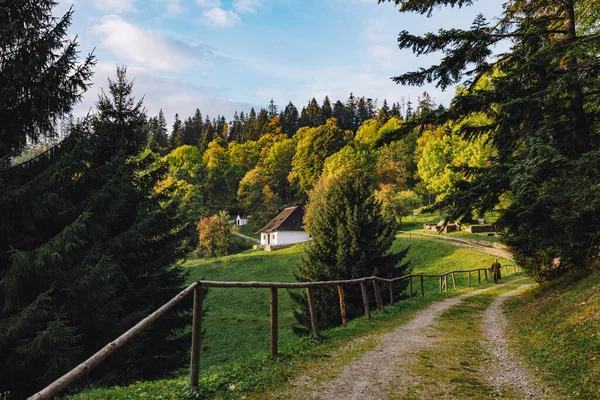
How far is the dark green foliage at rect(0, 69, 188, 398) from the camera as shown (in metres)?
7.28

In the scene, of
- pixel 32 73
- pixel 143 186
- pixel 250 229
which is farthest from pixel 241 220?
pixel 32 73

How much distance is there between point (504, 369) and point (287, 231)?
52642 millimetres

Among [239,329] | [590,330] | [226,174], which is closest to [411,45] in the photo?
[590,330]

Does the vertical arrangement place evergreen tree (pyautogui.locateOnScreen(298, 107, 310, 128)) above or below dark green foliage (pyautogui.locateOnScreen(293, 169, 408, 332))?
above

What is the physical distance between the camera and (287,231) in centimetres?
5897

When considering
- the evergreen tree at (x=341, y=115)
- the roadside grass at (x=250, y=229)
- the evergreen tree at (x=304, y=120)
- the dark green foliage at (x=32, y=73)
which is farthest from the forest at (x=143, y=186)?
the evergreen tree at (x=304, y=120)

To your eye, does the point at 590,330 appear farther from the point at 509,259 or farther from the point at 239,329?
the point at 509,259

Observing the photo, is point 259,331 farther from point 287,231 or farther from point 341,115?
point 341,115

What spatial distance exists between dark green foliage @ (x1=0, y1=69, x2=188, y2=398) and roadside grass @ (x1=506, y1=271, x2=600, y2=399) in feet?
27.2

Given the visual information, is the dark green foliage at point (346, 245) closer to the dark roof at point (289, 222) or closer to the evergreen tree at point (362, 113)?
the dark roof at point (289, 222)

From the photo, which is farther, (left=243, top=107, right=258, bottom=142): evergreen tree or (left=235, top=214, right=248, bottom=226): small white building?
(left=243, top=107, right=258, bottom=142): evergreen tree

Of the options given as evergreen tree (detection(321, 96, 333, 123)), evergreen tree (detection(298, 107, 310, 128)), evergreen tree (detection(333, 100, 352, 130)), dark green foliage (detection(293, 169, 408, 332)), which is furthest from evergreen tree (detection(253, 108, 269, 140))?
dark green foliage (detection(293, 169, 408, 332))

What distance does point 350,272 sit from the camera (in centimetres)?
1739

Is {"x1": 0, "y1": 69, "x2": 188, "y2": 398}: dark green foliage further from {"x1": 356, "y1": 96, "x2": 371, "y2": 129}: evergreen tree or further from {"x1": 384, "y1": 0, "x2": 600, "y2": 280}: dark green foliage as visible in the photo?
{"x1": 356, "y1": 96, "x2": 371, "y2": 129}: evergreen tree
